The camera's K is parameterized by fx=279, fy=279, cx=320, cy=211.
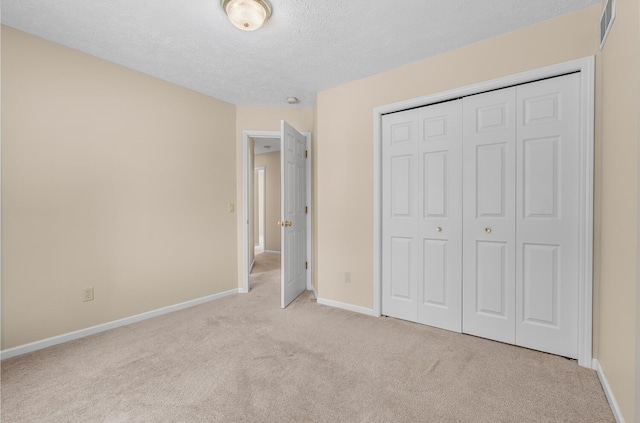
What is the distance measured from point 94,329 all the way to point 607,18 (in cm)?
449

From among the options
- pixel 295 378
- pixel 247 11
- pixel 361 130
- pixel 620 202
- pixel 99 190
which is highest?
pixel 247 11

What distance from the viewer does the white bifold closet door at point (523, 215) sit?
2.02 metres

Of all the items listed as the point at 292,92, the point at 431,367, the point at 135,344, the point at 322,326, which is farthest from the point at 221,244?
A: the point at 431,367

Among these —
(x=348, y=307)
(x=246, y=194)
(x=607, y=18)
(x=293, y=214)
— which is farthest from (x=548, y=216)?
(x=246, y=194)

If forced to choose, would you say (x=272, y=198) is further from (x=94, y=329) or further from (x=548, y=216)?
(x=548, y=216)

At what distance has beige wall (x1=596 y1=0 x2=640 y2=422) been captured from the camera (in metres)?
1.31

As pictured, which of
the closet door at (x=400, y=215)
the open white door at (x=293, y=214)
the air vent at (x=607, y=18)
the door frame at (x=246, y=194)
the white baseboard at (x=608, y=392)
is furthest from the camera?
the door frame at (x=246, y=194)

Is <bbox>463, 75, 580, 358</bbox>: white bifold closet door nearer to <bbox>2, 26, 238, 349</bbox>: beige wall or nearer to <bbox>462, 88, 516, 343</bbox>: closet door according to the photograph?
<bbox>462, 88, 516, 343</bbox>: closet door

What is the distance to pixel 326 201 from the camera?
3.28 meters

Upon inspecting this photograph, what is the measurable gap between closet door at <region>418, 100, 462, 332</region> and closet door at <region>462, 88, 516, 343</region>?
0.21 feet

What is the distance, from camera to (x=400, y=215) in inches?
110

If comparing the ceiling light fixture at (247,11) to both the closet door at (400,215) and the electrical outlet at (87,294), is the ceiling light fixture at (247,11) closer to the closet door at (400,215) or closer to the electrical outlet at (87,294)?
the closet door at (400,215)

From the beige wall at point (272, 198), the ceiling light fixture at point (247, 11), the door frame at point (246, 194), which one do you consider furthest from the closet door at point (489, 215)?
the beige wall at point (272, 198)

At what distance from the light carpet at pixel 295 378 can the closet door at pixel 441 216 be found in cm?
23
